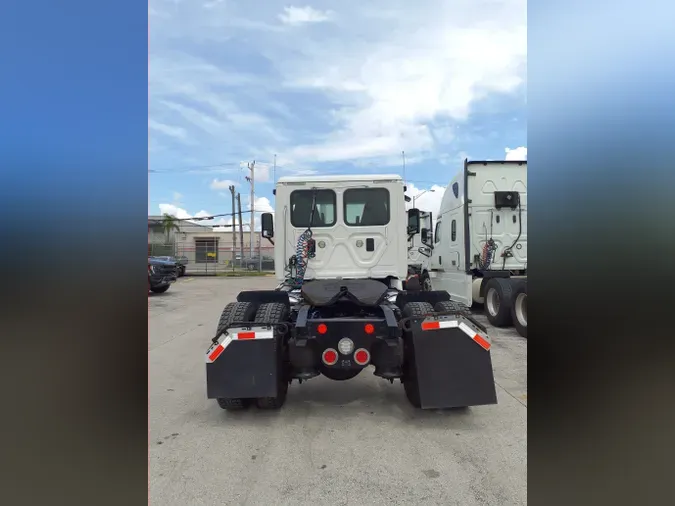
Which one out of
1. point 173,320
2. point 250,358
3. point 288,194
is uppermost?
point 288,194

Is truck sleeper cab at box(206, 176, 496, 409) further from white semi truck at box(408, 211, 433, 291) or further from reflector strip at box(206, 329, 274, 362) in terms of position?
white semi truck at box(408, 211, 433, 291)

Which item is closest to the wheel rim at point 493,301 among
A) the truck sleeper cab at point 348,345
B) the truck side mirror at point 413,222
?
the truck side mirror at point 413,222

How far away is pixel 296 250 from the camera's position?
5.45 metres

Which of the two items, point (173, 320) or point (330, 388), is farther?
point (173, 320)

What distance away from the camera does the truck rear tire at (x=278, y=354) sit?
12.6 feet

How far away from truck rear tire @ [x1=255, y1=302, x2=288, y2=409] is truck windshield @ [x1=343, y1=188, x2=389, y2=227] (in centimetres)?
175

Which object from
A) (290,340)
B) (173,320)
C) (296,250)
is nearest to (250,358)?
(290,340)

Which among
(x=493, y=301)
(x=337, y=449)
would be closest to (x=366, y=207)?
(x=337, y=449)

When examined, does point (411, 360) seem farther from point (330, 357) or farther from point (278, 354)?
point (278, 354)

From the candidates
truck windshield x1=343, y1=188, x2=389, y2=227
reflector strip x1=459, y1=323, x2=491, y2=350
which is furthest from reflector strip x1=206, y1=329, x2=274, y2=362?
truck windshield x1=343, y1=188, x2=389, y2=227

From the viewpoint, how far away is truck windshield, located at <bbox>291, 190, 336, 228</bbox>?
5.42m
